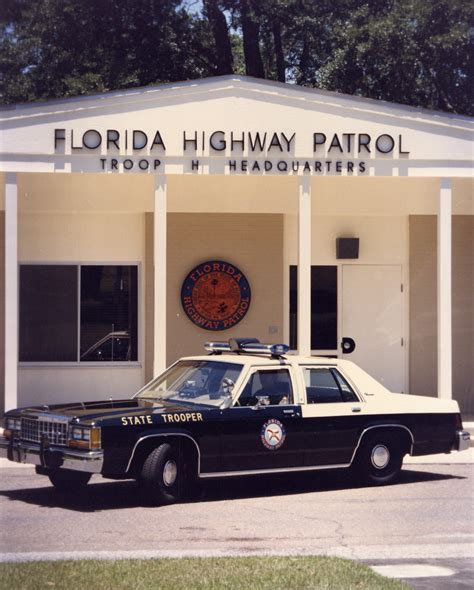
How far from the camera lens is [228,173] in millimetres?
15969

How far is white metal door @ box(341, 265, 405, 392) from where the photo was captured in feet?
62.7

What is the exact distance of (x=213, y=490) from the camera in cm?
1161

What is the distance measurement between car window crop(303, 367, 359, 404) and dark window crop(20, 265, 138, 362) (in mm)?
7356

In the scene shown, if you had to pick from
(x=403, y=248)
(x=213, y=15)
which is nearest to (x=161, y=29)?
(x=213, y=15)

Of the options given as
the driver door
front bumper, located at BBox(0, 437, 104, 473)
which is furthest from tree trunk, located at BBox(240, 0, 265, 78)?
front bumper, located at BBox(0, 437, 104, 473)

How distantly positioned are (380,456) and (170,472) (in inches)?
102

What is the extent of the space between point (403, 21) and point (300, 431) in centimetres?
1915

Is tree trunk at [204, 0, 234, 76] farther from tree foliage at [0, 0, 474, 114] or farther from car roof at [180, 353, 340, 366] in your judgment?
car roof at [180, 353, 340, 366]

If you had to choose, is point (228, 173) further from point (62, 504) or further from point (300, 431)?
point (62, 504)

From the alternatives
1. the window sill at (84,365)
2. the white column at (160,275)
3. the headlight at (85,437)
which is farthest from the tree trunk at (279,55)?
the headlight at (85,437)

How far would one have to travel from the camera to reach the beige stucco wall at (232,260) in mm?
18688

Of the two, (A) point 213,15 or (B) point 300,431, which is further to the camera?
(A) point 213,15

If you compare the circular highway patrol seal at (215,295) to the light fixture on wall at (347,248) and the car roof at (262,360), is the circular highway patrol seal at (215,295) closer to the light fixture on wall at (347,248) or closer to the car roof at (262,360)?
the light fixture on wall at (347,248)

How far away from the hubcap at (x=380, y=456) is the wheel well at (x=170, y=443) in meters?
2.24
